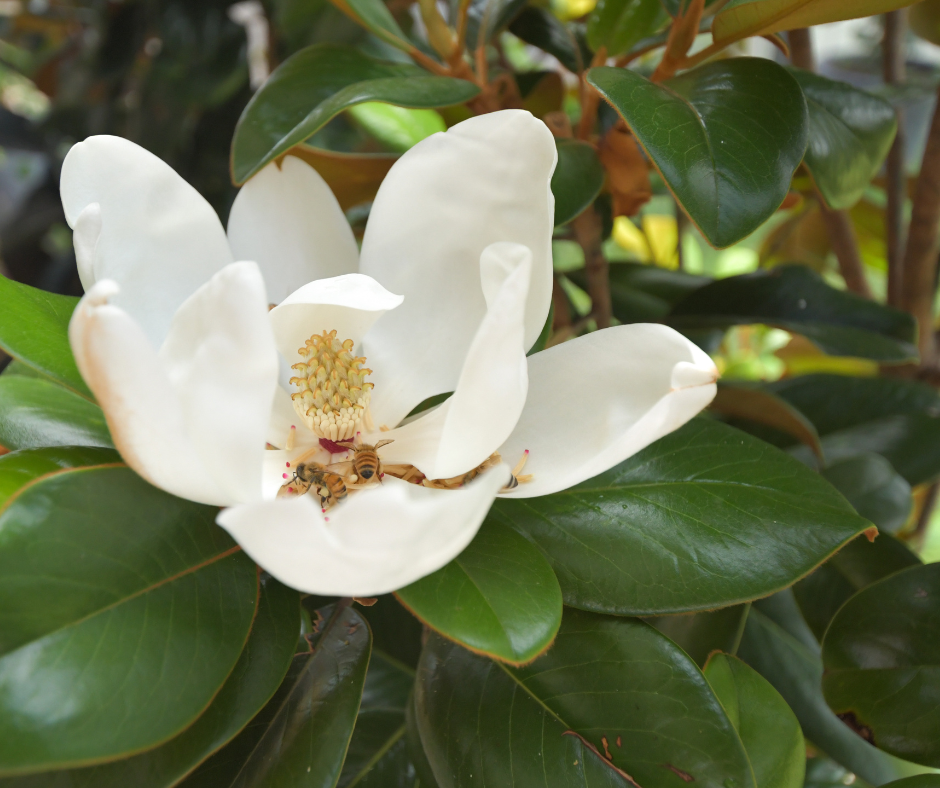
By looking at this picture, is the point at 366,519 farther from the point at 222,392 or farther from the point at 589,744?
the point at 589,744

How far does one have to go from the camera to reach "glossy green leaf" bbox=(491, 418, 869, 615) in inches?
16.4

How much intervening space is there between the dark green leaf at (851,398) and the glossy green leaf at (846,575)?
0.92 ft

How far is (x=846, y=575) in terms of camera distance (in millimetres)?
604

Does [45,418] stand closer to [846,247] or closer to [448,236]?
[448,236]

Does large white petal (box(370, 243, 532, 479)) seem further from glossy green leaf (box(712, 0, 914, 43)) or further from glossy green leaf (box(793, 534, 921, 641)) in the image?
glossy green leaf (box(793, 534, 921, 641))

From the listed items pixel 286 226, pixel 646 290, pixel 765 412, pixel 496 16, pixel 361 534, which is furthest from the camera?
pixel 646 290

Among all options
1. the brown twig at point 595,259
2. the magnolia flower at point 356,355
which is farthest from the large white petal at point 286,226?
the brown twig at point 595,259

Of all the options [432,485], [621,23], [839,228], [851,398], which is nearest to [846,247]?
[839,228]

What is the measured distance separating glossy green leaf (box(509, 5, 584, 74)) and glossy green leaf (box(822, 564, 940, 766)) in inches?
19.6

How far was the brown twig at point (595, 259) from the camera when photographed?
671mm

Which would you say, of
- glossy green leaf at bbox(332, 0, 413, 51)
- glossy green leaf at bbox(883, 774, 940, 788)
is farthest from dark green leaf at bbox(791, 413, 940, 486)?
glossy green leaf at bbox(332, 0, 413, 51)

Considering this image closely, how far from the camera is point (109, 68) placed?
1.48m

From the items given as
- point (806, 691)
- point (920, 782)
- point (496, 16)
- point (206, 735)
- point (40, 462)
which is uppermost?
point (496, 16)

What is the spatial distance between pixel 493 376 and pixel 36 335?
0.83 feet
